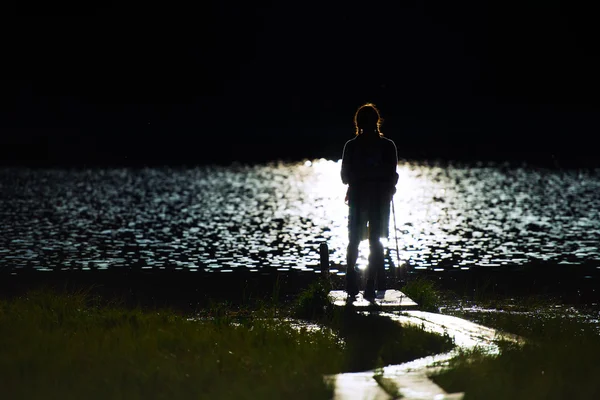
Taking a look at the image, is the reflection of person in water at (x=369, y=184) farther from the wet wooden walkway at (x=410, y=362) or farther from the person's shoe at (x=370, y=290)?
the wet wooden walkway at (x=410, y=362)

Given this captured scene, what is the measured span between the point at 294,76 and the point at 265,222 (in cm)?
11215

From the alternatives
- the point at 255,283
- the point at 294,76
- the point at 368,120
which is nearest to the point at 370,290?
the point at 368,120

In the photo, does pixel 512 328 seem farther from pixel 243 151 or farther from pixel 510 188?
pixel 243 151

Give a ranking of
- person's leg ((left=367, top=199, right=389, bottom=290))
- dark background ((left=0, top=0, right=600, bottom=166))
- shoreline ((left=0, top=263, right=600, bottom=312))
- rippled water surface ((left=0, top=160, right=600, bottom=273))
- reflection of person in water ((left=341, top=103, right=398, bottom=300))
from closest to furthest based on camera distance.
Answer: reflection of person in water ((left=341, top=103, right=398, bottom=300))
person's leg ((left=367, top=199, right=389, bottom=290))
shoreline ((left=0, top=263, right=600, bottom=312))
rippled water surface ((left=0, top=160, right=600, bottom=273))
dark background ((left=0, top=0, right=600, bottom=166))

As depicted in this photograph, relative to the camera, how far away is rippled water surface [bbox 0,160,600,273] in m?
23.8

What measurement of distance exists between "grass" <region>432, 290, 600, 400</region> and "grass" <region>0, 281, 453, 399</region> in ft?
2.92

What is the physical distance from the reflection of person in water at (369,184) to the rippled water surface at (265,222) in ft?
4.72

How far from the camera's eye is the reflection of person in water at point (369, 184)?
1193 cm

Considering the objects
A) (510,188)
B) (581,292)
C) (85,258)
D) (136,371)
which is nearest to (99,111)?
(510,188)

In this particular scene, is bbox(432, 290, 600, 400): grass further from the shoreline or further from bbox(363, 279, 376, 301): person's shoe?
the shoreline

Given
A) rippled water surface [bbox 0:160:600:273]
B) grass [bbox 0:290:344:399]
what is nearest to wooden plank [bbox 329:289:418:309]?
grass [bbox 0:290:344:399]

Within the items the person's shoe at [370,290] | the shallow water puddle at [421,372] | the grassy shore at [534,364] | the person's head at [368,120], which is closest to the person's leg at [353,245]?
the person's shoe at [370,290]

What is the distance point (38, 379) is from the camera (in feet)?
→ 25.6

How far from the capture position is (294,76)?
14525 cm
